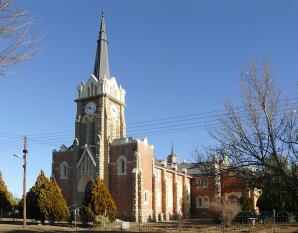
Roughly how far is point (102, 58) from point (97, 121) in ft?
30.2

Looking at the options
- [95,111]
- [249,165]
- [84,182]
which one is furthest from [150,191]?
[249,165]

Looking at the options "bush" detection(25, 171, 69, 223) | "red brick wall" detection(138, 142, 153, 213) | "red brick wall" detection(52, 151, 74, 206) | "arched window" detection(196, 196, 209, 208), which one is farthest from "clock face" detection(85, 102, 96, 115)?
"arched window" detection(196, 196, 209, 208)

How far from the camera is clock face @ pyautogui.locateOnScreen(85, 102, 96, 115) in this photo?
5158 cm

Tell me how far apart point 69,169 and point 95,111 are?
7.73 meters

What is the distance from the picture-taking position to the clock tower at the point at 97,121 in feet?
160

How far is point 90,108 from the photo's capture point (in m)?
51.9

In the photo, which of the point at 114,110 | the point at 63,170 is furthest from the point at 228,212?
the point at 63,170

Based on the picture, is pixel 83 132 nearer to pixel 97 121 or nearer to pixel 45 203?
pixel 97 121

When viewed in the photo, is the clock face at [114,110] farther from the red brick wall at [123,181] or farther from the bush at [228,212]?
the bush at [228,212]

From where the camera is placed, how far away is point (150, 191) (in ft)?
159

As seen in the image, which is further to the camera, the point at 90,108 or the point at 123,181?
the point at 90,108

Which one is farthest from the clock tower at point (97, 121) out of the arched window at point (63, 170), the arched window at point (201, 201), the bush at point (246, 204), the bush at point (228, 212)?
the arched window at point (201, 201)

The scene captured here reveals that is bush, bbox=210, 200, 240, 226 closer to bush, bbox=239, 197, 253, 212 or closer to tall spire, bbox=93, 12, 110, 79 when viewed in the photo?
bush, bbox=239, 197, 253, 212

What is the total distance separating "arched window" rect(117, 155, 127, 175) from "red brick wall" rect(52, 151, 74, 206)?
22.5 ft
